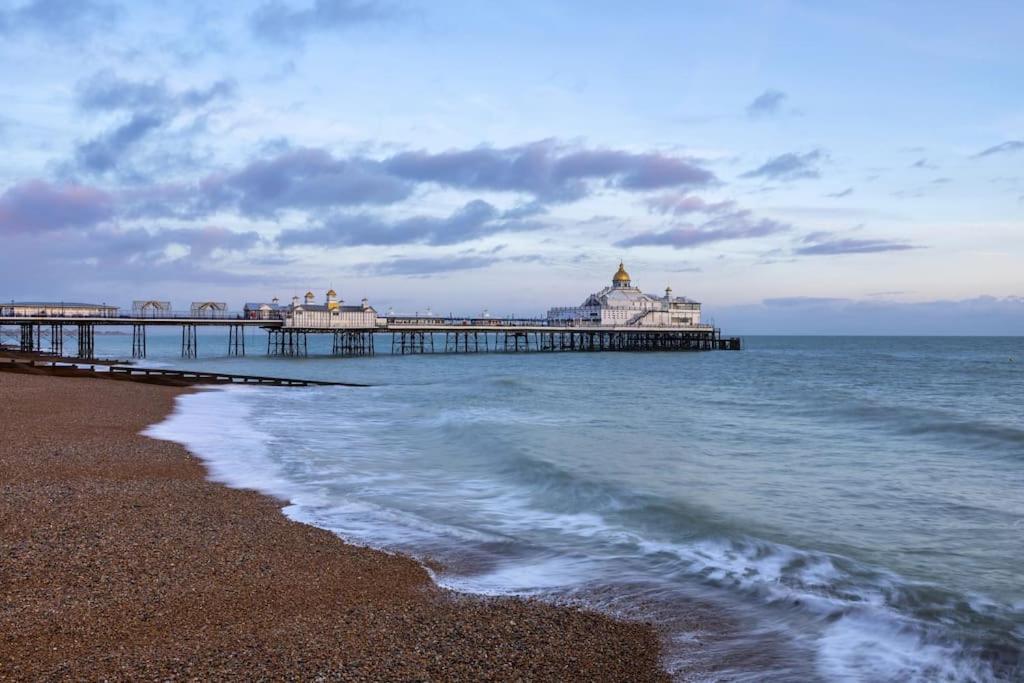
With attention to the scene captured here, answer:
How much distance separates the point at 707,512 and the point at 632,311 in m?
82.3

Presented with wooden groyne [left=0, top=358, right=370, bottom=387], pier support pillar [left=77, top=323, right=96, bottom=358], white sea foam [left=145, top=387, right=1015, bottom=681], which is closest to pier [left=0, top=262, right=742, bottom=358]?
pier support pillar [left=77, top=323, right=96, bottom=358]

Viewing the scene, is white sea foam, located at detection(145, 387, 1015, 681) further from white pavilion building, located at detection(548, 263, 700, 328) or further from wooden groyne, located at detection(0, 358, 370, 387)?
white pavilion building, located at detection(548, 263, 700, 328)

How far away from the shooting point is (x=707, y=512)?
11.4 m

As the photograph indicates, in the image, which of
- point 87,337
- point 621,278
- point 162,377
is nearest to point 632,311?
point 621,278

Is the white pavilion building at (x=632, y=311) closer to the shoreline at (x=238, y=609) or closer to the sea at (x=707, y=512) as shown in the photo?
the sea at (x=707, y=512)

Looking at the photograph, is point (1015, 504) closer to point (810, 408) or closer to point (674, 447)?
point (674, 447)

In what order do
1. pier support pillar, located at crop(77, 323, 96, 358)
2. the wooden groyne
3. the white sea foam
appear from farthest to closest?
pier support pillar, located at crop(77, 323, 96, 358) < the wooden groyne < the white sea foam

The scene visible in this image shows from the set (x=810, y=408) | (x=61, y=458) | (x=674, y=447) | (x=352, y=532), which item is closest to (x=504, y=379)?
(x=810, y=408)

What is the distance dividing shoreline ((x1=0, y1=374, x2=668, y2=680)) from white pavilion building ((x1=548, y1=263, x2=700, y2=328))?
8021cm

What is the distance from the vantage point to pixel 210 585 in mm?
7004

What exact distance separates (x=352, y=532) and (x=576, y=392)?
25.3m

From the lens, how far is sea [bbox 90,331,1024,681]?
688 centimetres

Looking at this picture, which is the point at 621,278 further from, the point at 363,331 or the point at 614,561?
the point at 614,561

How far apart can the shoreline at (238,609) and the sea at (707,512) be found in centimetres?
58
